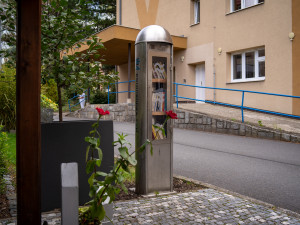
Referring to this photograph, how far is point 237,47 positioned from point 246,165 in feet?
30.5

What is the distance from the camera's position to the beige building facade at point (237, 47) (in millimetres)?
12773

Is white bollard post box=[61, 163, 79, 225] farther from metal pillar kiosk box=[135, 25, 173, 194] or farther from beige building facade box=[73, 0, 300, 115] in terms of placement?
beige building facade box=[73, 0, 300, 115]

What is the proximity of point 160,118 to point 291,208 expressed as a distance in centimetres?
201

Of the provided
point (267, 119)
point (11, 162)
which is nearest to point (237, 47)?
point (267, 119)

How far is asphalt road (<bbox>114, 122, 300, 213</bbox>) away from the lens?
4.83 m

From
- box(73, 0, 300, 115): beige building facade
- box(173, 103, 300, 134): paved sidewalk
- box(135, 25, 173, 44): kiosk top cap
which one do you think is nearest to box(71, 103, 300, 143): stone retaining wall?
box(173, 103, 300, 134): paved sidewalk

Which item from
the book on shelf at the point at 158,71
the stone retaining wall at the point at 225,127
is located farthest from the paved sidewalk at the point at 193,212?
the stone retaining wall at the point at 225,127

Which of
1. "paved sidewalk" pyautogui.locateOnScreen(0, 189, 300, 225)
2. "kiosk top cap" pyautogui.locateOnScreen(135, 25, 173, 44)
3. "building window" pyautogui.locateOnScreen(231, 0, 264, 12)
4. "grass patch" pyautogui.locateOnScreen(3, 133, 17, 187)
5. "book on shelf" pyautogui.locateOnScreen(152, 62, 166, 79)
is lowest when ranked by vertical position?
"paved sidewalk" pyautogui.locateOnScreen(0, 189, 300, 225)

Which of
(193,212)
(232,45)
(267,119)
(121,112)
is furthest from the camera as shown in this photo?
(121,112)

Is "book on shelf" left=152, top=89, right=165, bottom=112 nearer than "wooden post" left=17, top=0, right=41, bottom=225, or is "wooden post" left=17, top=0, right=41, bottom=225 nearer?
"wooden post" left=17, top=0, right=41, bottom=225

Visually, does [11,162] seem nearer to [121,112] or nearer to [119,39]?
[121,112]

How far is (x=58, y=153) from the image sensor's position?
12.2 ft

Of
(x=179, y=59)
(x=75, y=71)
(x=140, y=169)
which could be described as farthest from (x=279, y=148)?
(x=179, y=59)

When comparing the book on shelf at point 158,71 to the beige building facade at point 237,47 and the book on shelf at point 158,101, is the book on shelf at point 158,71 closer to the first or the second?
the book on shelf at point 158,101
